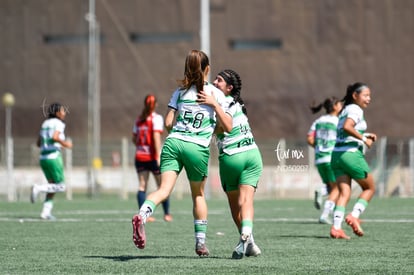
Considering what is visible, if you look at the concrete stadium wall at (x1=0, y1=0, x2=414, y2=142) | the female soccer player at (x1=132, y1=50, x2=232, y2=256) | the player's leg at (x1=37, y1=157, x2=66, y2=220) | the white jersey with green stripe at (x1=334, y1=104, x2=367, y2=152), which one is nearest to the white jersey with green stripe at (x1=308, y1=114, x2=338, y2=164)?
the white jersey with green stripe at (x1=334, y1=104, x2=367, y2=152)

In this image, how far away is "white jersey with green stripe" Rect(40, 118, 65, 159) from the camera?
18281mm

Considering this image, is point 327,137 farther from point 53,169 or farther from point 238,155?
point 238,155

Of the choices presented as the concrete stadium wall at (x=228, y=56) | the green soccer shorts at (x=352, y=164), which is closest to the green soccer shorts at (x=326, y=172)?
the green soccer shorts at (x=352, y=164)

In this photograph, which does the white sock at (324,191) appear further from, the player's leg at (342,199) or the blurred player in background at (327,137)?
the player's leg at (342,199)

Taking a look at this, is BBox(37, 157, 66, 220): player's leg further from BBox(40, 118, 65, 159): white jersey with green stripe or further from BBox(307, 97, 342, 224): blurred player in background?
BBox(307, 97, 342, 224): blurred player in background

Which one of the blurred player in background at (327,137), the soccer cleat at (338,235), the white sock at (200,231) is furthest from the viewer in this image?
the blurred player in background at (327,137)

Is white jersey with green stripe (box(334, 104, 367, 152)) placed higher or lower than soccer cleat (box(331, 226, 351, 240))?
higher

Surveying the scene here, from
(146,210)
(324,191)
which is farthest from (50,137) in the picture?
(146,210)

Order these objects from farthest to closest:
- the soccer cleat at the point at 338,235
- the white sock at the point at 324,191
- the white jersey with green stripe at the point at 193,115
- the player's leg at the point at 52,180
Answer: the white sock at the point at 324,191, the player's leg at the point at 52,180, the soccer cleat at the point at 338,235, the white jersey with green stripe at the point at 193,115

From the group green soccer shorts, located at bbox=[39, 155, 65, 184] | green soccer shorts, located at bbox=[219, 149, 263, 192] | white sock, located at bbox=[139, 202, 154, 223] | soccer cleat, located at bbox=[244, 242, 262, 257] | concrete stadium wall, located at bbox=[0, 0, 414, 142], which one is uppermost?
concrete stadium wall, located at bbox=[0, 0, 414, 142]

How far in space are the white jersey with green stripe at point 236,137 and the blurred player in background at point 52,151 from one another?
25.7ft

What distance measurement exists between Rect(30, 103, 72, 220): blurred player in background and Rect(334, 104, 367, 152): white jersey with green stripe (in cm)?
607

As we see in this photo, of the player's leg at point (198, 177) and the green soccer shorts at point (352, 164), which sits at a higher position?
the green soccer shorts at point (352, 164)

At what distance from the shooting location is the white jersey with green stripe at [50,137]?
1828 cm
